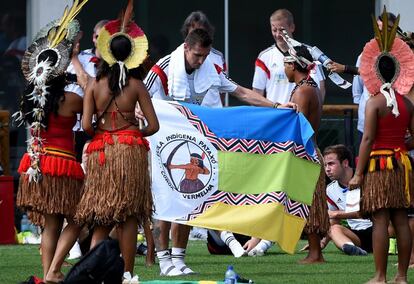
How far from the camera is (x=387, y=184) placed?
10.7 meters

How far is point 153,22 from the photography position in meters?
18.4

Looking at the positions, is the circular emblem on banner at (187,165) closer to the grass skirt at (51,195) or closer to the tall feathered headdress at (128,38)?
the grass skirt at (51,195)

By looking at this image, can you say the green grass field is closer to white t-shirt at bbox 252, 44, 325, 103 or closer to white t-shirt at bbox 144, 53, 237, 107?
white t-shirt at bbox 144, 53, 237, 107

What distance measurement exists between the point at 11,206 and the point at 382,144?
638 cm

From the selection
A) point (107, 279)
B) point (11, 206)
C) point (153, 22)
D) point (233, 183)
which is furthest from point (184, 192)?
point (153, 22)

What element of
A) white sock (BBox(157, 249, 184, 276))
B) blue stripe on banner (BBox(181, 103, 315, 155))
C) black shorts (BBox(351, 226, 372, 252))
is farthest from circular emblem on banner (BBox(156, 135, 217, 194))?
black shorts (BBox(351, 226, 372, 252))

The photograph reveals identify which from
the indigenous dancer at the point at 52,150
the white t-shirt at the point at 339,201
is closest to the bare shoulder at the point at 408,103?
the indigenous dancer at the point at 52,150

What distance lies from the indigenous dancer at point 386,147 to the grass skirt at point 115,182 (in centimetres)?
168

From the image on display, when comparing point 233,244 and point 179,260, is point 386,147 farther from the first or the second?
point 233,244

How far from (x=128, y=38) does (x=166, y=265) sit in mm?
2153

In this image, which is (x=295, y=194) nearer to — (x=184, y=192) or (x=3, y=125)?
(x=184, y=192)

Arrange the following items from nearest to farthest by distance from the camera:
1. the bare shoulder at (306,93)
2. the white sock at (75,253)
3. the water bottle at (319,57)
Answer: the bare shoulder at (306,93) < the water bottle at (319,57) < the white sock at (75,253)

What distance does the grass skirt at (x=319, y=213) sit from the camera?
12828 mm

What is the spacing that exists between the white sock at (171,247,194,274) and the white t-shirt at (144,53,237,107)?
133 cm
